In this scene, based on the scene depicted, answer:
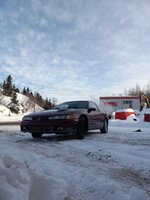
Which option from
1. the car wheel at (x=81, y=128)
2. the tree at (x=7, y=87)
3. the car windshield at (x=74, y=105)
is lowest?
the car wheel at (x=81, y=128)

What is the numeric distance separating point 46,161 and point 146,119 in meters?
16.7

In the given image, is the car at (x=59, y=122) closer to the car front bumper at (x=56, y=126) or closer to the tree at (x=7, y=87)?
the car front bumper at (x=56, y=126)

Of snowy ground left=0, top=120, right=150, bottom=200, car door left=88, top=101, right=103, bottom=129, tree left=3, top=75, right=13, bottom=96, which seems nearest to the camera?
snowy ground left=0, top=120, right=150, bottom=200

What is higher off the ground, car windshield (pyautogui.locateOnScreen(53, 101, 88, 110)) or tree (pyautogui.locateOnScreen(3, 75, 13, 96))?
tree (pyautogui.locateOnScreen(3, 75, 13, 96))

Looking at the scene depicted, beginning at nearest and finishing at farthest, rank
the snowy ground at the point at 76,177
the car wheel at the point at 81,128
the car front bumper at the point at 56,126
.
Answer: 1. the snowy ground at the point at 76,177
2. the car front bumper at the point at 56,126
3. the car wheel at the point at 81,128

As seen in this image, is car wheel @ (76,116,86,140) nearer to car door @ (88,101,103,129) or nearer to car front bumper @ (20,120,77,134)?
car front bumper @ (20,120,77,134)

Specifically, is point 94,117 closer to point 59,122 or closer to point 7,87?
point 59,122

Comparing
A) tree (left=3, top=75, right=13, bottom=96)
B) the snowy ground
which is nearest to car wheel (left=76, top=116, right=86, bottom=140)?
the snowy ground

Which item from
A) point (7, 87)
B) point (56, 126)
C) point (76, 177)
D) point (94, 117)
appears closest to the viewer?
point (76, 177)

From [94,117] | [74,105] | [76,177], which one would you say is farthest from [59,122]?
[76,177]

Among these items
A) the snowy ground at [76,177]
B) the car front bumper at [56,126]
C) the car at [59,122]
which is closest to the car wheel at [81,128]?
the car at [59,122]

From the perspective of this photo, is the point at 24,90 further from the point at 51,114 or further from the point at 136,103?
the point at 51,114

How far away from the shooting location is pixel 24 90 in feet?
424

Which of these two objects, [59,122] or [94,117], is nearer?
[59,122]
